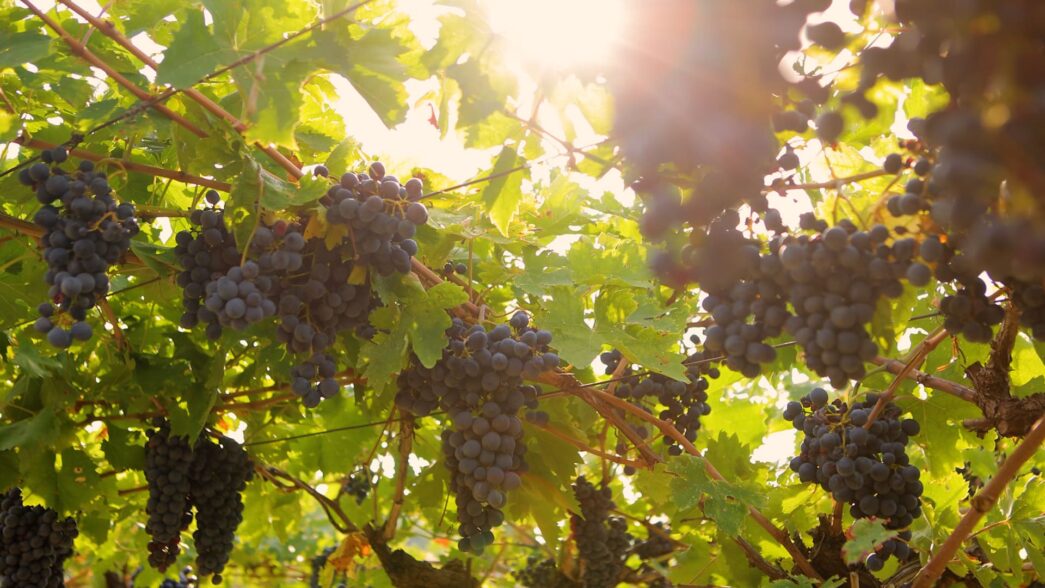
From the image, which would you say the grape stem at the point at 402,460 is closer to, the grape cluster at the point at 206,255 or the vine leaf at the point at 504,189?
the grape cluster at the point at 206,255

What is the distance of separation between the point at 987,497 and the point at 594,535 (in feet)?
6.48

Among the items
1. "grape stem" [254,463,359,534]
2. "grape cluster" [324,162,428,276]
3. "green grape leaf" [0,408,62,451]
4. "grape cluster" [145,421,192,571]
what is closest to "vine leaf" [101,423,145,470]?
"grape cluster" [145,421,192,571]

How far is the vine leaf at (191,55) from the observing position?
2.21 meters

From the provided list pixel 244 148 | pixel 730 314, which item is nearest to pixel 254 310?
pixel 244 148

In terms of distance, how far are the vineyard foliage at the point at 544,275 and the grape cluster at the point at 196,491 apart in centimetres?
1

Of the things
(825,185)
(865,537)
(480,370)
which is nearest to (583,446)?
(480,370)

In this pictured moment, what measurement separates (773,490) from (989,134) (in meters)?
2.17

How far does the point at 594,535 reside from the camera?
3.86m

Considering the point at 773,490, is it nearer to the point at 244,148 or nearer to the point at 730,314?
the point at 730,314

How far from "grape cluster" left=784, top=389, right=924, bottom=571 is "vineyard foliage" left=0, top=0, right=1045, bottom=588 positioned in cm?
1

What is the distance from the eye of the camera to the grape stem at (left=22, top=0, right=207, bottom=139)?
2.40 metres

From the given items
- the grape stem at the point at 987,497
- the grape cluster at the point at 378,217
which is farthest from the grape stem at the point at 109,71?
the grape stem at the point at 987,497

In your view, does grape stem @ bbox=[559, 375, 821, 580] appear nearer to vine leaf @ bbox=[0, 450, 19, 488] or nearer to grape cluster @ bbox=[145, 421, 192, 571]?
grape cluster @ bbox=[145, 421, 192, 571]

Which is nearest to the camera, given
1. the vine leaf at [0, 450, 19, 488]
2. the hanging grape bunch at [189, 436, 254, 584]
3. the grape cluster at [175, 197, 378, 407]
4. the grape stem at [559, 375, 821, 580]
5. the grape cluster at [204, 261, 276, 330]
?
the grape cluster at [204, 261, 276, 330]
